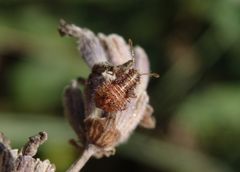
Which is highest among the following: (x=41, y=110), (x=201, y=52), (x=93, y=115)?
(x=201, y=52)

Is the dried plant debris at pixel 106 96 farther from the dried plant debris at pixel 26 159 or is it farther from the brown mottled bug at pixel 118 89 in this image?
the dried plant debris at pixel 26 159

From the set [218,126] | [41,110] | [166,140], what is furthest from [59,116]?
[218,126]

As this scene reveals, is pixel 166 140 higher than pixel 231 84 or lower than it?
lower

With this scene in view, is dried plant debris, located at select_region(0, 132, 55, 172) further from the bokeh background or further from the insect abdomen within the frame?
the bokeh background

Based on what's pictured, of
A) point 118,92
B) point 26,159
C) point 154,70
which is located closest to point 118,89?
point 118,92

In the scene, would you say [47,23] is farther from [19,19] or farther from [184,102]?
[184,102]

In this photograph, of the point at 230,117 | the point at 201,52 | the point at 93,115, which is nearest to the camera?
the point at 93,115

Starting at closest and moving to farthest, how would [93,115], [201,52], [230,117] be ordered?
[93,115] → [230,117] → [201,52]

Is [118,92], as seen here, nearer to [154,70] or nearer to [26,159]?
[26,159]
